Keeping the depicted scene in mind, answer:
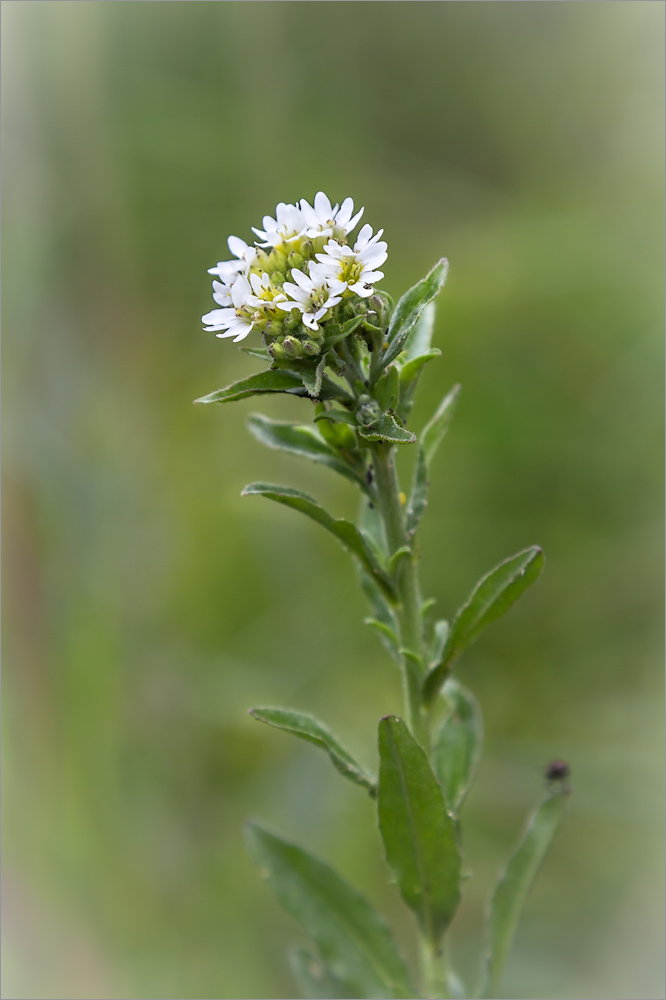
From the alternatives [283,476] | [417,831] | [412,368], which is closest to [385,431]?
[412,368]

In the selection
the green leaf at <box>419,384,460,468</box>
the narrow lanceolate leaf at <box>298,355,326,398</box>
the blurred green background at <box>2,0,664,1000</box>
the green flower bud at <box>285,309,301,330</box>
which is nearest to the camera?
the narrow lanceolate leaf at <box>298,355,326,398</box>

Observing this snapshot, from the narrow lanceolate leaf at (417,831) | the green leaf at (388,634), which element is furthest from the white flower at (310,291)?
the narrow lanceolate leaf at (417,831)

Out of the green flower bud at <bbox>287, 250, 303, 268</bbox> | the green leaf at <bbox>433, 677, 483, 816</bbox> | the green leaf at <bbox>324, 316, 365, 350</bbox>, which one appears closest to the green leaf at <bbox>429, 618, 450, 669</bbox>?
the green leaf at <bbox>433, 677, 483, 816</bbox>

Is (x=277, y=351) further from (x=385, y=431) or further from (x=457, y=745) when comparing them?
(x=457, y=745)

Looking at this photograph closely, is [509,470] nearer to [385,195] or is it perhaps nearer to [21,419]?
[385,195]

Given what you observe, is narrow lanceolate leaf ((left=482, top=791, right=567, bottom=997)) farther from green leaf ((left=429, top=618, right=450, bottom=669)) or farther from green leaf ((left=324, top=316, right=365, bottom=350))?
green leaf ((left=324, top=316, right=365, bottom=350))

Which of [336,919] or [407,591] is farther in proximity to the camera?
[336,919]
